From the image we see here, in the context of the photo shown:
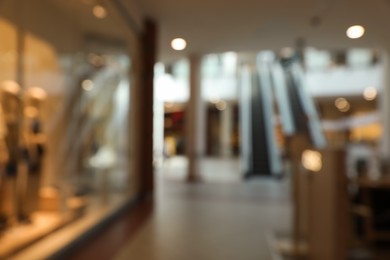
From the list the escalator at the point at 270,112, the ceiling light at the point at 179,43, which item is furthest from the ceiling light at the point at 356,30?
the escalator at the point at 270,112

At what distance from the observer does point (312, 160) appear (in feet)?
14.0

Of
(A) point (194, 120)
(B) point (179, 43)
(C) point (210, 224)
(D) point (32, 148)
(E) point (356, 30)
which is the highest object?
(B) point (179, 43)

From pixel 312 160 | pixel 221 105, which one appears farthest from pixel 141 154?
pixel 221 105

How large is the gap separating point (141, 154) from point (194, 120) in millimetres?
3482

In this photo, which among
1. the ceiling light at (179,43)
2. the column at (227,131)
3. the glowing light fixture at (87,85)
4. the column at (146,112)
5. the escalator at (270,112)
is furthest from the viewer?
the column at (227,131)

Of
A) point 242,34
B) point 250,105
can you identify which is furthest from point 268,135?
point 242,34

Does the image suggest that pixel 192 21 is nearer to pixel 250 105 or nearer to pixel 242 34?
pixel 242 34

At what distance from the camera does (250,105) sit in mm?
15570

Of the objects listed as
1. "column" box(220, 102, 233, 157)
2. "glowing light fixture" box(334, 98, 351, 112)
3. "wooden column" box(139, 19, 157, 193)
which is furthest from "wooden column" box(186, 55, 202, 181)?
"column" box(220, 102, 233, 157)

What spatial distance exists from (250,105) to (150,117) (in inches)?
325

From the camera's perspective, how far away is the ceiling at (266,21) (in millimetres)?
5699

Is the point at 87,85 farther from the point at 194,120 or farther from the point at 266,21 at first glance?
the point at 194,120

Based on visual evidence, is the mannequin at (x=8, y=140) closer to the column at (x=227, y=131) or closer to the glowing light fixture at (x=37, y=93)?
the glowing light fixture at (x=37, y=93)

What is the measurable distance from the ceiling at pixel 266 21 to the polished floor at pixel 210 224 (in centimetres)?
280
